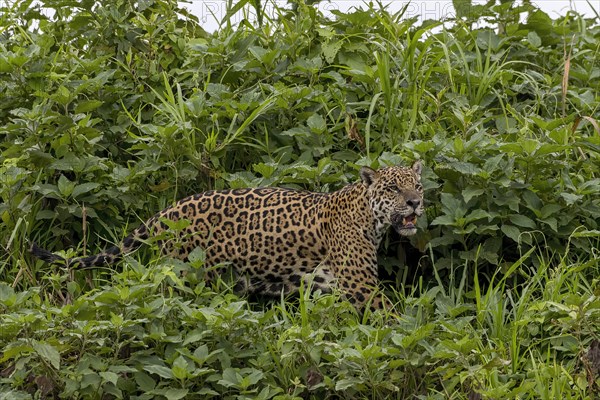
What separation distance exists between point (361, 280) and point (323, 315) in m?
0.76

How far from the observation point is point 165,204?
8953mm

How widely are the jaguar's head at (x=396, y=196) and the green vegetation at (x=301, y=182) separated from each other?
28cm

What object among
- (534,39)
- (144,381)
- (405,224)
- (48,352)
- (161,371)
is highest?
(534,39)

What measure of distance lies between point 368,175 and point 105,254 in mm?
1897

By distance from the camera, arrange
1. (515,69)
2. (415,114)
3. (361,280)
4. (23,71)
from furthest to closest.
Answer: (515,69), (23,71), (415,114), (361,280)

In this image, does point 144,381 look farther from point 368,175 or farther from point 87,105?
point 87,105

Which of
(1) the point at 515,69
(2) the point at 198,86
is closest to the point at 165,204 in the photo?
(2) the point at 198,86

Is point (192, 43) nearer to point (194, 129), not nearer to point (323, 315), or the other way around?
point (194, 129)

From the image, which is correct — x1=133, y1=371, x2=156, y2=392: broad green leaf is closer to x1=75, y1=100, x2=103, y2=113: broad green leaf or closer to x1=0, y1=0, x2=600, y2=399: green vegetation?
x1=0, y1=0, x2=600, y2=399: green vegetation

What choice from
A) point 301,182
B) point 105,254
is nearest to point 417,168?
point 301,182

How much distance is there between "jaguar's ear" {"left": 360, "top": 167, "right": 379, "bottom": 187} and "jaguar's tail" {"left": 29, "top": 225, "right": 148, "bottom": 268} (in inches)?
61.7

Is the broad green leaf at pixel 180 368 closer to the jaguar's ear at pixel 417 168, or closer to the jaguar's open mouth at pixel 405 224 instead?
the jaguar's open mouth at pixel 405 224

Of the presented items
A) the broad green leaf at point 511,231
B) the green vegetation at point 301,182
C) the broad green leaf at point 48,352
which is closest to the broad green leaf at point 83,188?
the green vegetation at point 301,182

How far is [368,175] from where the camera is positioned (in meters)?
8.02
